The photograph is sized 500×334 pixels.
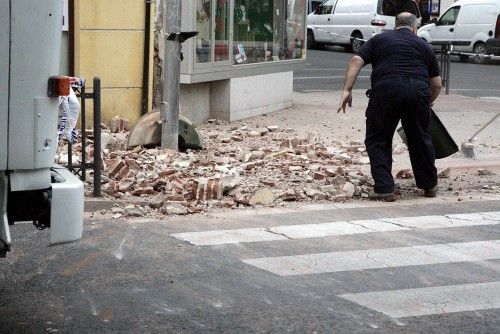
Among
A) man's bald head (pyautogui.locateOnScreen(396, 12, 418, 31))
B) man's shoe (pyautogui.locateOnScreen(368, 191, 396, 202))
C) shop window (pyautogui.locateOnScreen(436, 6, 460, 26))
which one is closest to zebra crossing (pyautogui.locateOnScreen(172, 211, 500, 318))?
man's shoe (pyautogui.locateOnScreen(368, 191, 396, 202))

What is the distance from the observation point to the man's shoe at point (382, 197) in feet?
33.8

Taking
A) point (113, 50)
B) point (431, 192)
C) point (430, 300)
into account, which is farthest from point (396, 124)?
point (113, 50)

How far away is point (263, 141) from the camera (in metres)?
14.1

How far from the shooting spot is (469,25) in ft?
113

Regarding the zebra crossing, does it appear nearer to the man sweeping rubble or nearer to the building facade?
the man sweeping rubble

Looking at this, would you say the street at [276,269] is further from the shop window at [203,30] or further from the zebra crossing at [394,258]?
the shop window at [203,30]

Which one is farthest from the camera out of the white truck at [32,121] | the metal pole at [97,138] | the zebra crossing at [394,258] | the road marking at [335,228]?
the metal pole at [97,138]

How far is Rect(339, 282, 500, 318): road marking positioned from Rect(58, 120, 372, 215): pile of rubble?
305 cm

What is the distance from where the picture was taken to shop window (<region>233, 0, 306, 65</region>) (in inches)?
642

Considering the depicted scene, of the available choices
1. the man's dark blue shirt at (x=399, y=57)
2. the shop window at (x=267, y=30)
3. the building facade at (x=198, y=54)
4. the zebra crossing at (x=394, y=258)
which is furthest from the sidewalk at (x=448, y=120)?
the zebra crossing at (x=394, y=258)

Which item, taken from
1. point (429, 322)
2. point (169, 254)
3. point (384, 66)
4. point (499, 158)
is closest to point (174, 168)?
point (384, 66)

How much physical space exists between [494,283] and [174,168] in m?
4.74

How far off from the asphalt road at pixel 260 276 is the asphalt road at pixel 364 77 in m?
13.7

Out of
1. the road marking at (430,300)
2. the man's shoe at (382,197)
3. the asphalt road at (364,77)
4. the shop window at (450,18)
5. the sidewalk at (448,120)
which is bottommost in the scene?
the asphalt road at (364,77)
